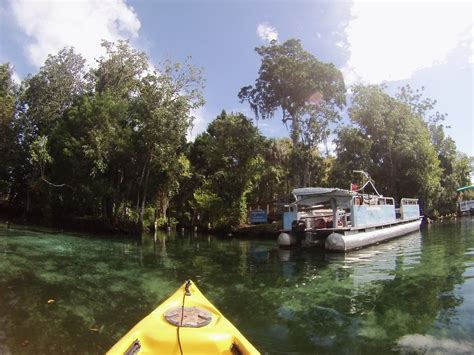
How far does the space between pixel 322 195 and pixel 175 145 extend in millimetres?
14729

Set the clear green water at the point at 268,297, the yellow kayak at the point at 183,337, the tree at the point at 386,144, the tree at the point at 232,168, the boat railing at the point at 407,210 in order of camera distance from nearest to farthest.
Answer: the yellow kayak at the point at 183,337 < the clear green water at the point at 268,297 < the boat railing at the point at 407,210 < the tree at the point at 232,168 < the tree at the point at 386,144

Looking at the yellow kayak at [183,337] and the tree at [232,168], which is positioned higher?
the tree at [232,168]

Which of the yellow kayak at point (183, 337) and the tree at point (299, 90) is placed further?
the tree at point (299, 90)

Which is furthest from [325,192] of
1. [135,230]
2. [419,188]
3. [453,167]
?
[453,167]

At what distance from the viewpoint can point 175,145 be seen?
2989cm

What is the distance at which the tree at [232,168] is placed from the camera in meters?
30.5

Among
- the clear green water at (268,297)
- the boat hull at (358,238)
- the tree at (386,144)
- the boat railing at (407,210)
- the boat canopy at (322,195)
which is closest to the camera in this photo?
the clear green water at (268,297)

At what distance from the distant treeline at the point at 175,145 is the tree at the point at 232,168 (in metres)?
0.09

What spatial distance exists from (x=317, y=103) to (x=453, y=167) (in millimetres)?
27910

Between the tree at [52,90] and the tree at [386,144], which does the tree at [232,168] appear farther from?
the tree at [52,90]

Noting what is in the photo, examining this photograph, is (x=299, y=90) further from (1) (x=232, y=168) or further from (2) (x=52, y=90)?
(2) (x=52, y=90)

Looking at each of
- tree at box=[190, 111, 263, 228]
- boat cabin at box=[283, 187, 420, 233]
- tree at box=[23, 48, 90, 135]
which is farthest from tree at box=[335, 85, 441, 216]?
tree at box=[23, 48, 90, 135]

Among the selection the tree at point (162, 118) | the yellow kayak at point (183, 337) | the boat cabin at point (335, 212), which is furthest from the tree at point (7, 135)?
the yellow kayak at point (183, 337)

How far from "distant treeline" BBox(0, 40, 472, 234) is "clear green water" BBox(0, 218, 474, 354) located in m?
13.6
